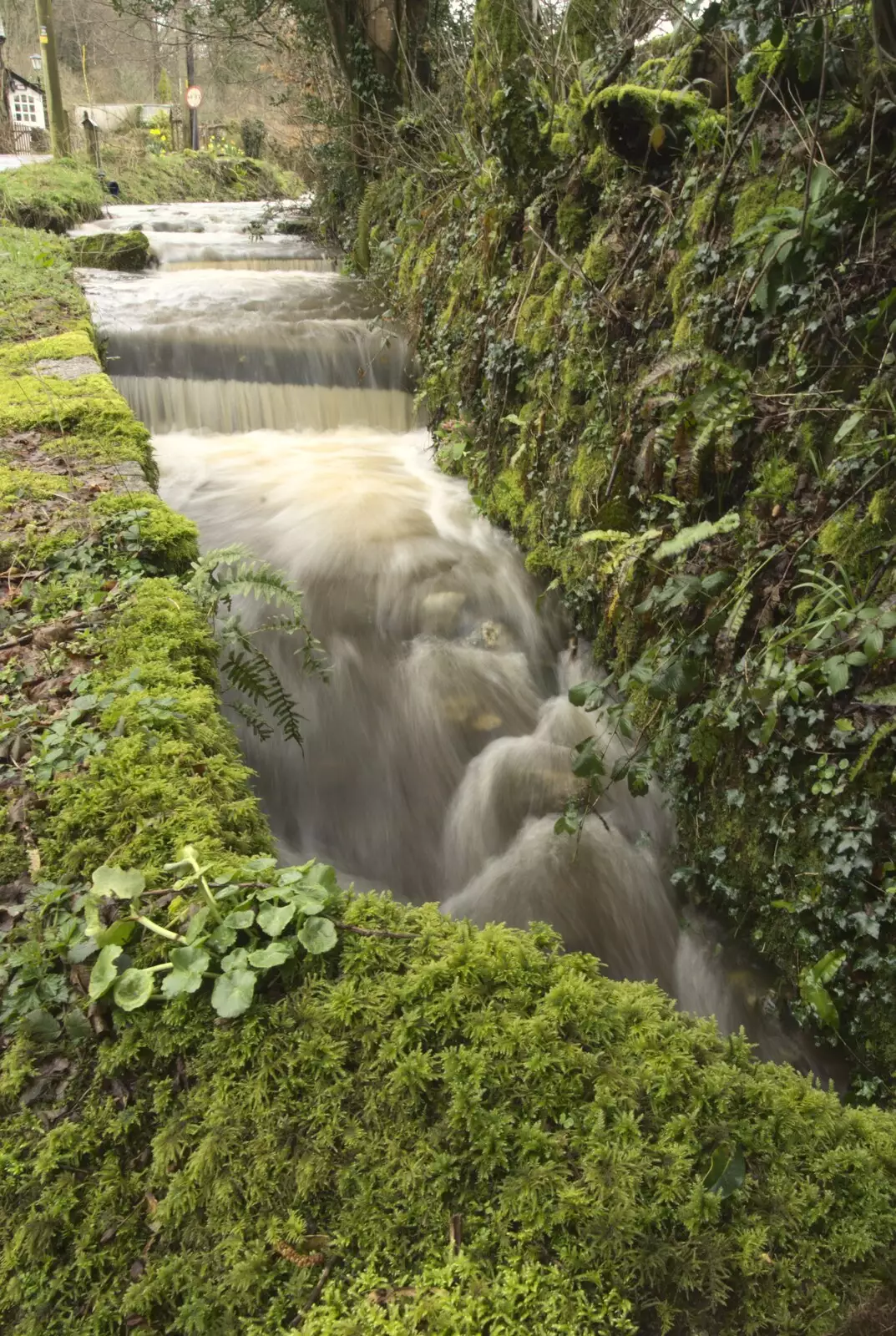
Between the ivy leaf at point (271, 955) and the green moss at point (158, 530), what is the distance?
2.45 meters

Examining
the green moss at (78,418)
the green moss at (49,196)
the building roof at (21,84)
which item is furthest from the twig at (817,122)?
the building roof at (21,84)

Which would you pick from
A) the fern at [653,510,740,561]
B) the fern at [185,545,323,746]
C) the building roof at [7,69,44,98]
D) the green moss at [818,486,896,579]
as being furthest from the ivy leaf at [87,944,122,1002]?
the building roof at [7,69,44,98]

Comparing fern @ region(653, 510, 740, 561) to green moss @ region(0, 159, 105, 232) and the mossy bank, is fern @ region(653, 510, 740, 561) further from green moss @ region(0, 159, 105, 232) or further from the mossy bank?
green moss @ region(0, 159, 105, 232)

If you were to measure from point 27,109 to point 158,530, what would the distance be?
1471 inches

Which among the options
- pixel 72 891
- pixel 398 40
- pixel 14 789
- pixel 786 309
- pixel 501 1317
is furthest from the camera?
pixel 398 40

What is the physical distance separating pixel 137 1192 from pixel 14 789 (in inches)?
55.1

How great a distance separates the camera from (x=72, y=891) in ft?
7.10

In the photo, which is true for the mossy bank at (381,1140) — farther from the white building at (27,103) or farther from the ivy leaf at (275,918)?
the white building at (27,103)

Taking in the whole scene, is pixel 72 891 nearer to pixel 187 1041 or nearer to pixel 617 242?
pixel 187 1041

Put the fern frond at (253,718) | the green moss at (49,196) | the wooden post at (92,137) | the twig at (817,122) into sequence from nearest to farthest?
the twig at (817,122) → the fern frond at (253,718) → the green moss at (49,196) → the wooden post at (92,137)

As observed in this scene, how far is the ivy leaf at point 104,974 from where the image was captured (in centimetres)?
183

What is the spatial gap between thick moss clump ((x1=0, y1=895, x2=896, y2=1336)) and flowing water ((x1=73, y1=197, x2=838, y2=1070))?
2.21 metres

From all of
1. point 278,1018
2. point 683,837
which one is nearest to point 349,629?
point 683,837

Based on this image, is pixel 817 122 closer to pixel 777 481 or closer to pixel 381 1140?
pixel 777 481
